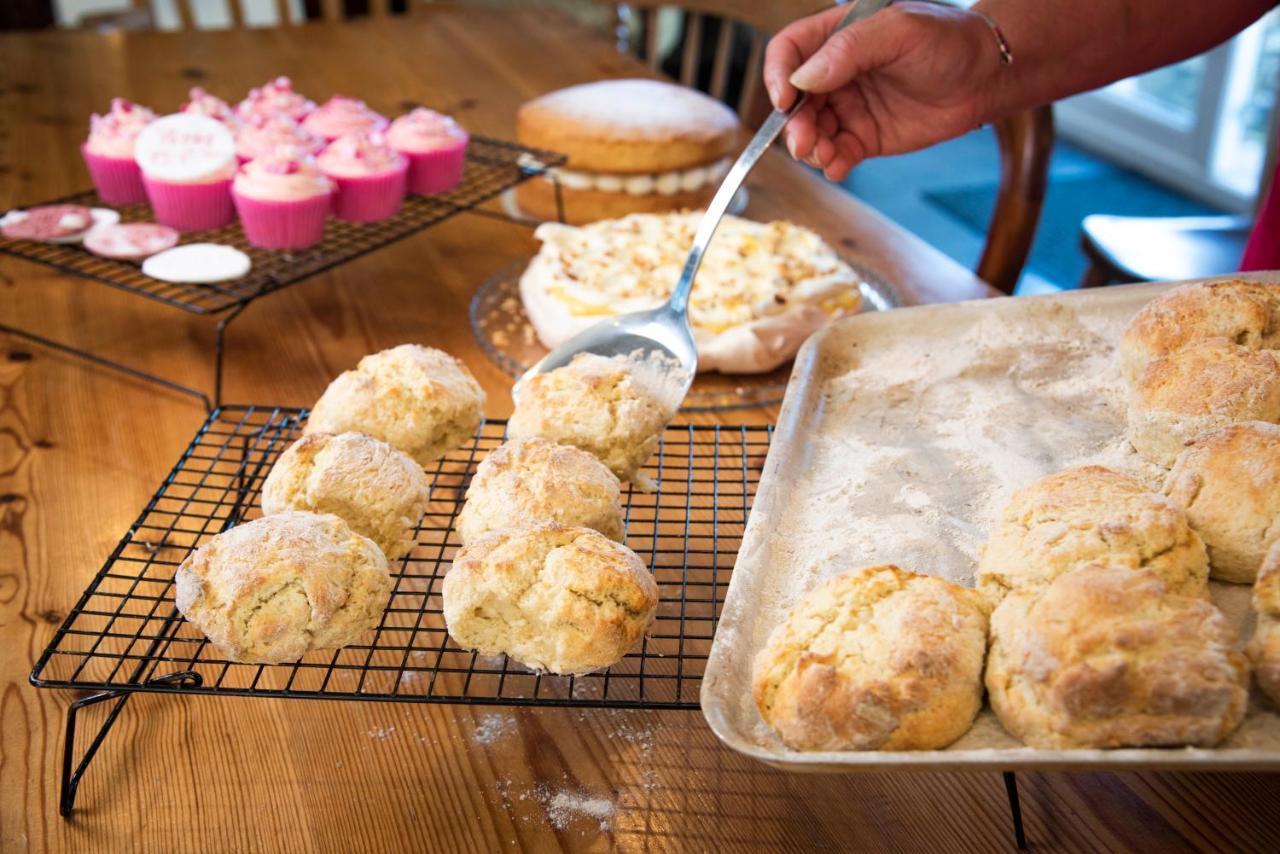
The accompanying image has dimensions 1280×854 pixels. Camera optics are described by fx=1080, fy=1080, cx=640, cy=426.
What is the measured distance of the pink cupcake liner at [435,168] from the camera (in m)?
1.99

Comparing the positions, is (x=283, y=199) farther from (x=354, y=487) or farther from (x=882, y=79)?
(x=882, y=79)

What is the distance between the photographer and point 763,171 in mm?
2529

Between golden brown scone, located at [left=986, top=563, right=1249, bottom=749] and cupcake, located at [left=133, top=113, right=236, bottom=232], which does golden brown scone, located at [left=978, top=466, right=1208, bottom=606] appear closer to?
golden brown scone, located at [left=986, top=563, right=1249, bottom=749]

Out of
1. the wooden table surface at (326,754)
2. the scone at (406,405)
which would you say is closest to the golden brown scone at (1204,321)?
the wooden table surface at (326,754)

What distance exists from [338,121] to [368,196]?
0.29 meters

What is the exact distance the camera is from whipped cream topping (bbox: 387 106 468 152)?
199cm

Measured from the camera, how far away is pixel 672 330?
4.89 feet

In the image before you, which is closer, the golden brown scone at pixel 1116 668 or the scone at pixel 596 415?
the golden brown scone at pixel 1116 668

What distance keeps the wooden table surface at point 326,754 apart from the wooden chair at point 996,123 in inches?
9.8

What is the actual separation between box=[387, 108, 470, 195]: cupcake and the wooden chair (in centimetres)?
106

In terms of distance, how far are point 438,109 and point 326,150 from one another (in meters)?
0.94

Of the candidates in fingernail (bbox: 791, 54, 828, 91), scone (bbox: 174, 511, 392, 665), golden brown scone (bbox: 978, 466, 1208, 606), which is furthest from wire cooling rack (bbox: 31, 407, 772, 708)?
fingernail (bbox: 791, 54, 828, 91)

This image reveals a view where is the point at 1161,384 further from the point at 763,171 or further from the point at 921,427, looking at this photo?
the point at 763,171

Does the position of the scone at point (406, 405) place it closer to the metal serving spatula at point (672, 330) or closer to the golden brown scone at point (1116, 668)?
the metal serving spatula at point (672, 330)
